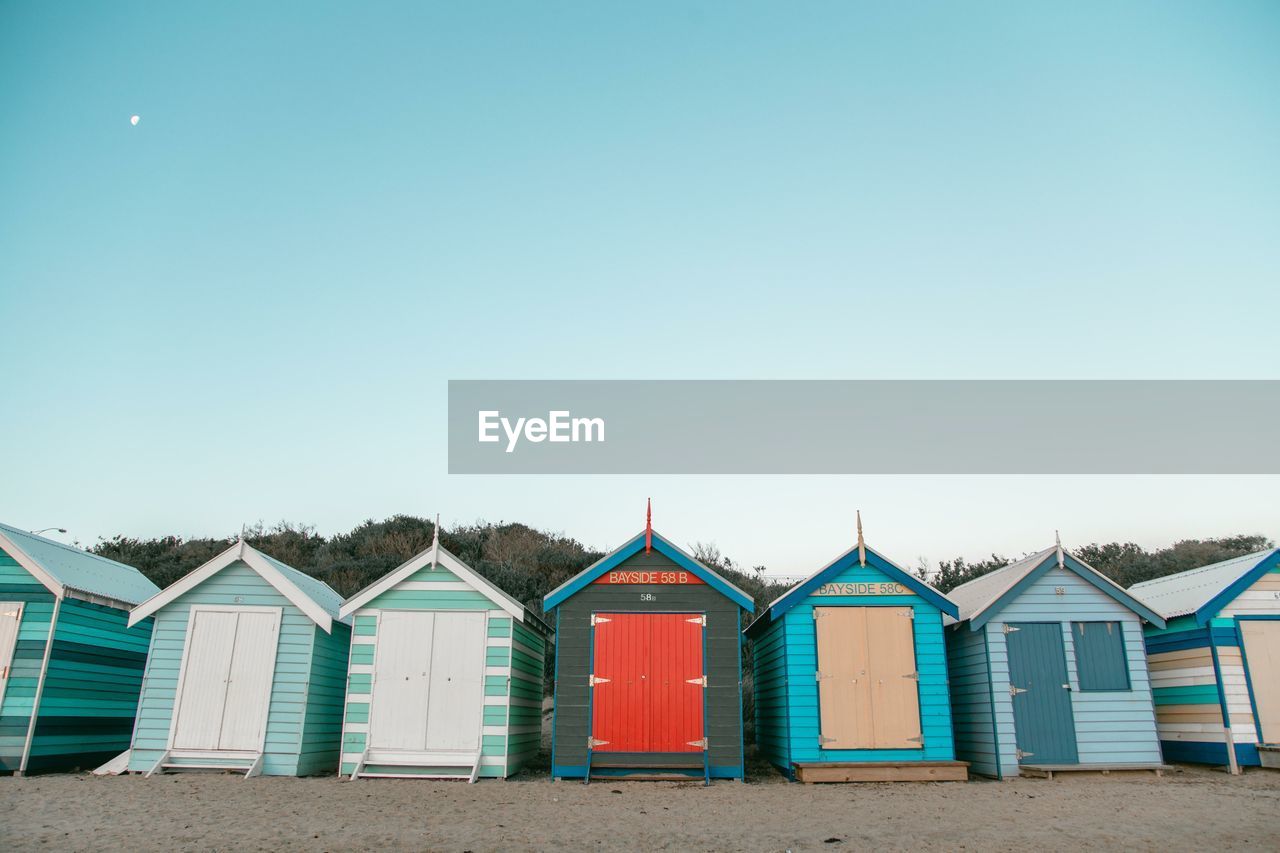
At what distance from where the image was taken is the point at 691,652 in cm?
1370

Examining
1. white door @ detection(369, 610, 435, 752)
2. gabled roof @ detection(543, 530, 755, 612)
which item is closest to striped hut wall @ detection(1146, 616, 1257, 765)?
gabled roof @ detection(543, 530, 755, 612)

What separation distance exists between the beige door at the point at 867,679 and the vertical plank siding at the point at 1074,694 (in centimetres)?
131

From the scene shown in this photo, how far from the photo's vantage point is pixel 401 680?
44.5 ft

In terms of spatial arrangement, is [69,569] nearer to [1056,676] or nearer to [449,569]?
[449,569]

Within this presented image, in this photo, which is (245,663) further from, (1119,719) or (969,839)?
(1119,719)

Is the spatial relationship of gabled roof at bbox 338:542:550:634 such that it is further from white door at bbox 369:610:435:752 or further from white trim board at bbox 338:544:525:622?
white door at bbox 369:610:435:752

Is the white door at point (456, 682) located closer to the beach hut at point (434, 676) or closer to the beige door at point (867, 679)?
the beach hut at point (434, 676)

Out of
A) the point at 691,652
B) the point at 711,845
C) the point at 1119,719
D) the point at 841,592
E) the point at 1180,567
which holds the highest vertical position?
the point at 1180,567

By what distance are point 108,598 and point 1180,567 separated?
35.0m

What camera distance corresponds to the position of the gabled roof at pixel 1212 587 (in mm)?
14297

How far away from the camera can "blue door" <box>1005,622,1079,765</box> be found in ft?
44.0

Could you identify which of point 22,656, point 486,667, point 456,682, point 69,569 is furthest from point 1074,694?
point 69,569

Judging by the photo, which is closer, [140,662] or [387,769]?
[387,769]

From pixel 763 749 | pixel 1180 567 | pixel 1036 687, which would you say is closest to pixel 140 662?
pixel 763 749
